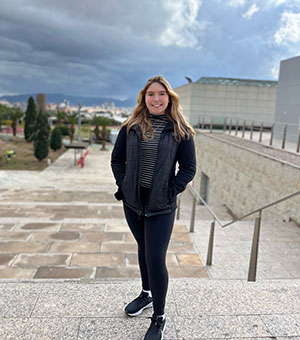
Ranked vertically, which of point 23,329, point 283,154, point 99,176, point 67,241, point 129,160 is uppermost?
point 129,160

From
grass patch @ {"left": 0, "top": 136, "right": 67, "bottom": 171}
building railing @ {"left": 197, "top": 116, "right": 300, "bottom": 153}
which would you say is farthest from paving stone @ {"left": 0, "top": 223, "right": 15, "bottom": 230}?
grass patch @ {"left": 0, "top": 136, "right": 67, "bottom": 171}

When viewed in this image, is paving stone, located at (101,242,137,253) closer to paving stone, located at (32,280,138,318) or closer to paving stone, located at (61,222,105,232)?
paving stone, located at (61,222,105,232)

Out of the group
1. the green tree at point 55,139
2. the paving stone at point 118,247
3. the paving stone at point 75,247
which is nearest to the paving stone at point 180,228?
the paving stone at point 118,247

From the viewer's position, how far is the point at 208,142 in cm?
1497

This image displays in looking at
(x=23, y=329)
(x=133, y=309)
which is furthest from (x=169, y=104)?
(x=23, y=329)

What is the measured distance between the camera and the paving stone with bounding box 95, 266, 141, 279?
411 centimetres

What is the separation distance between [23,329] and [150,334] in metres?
0.90

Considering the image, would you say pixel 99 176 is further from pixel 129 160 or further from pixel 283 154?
pixel 129 160

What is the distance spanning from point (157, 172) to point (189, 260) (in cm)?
290

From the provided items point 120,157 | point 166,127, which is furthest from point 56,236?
point 166,127

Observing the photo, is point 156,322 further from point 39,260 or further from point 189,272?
point 39,260

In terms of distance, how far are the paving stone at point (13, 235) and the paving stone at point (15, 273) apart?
124 cm

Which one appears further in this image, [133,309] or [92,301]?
[92,301]

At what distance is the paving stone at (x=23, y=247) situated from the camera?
489cm
